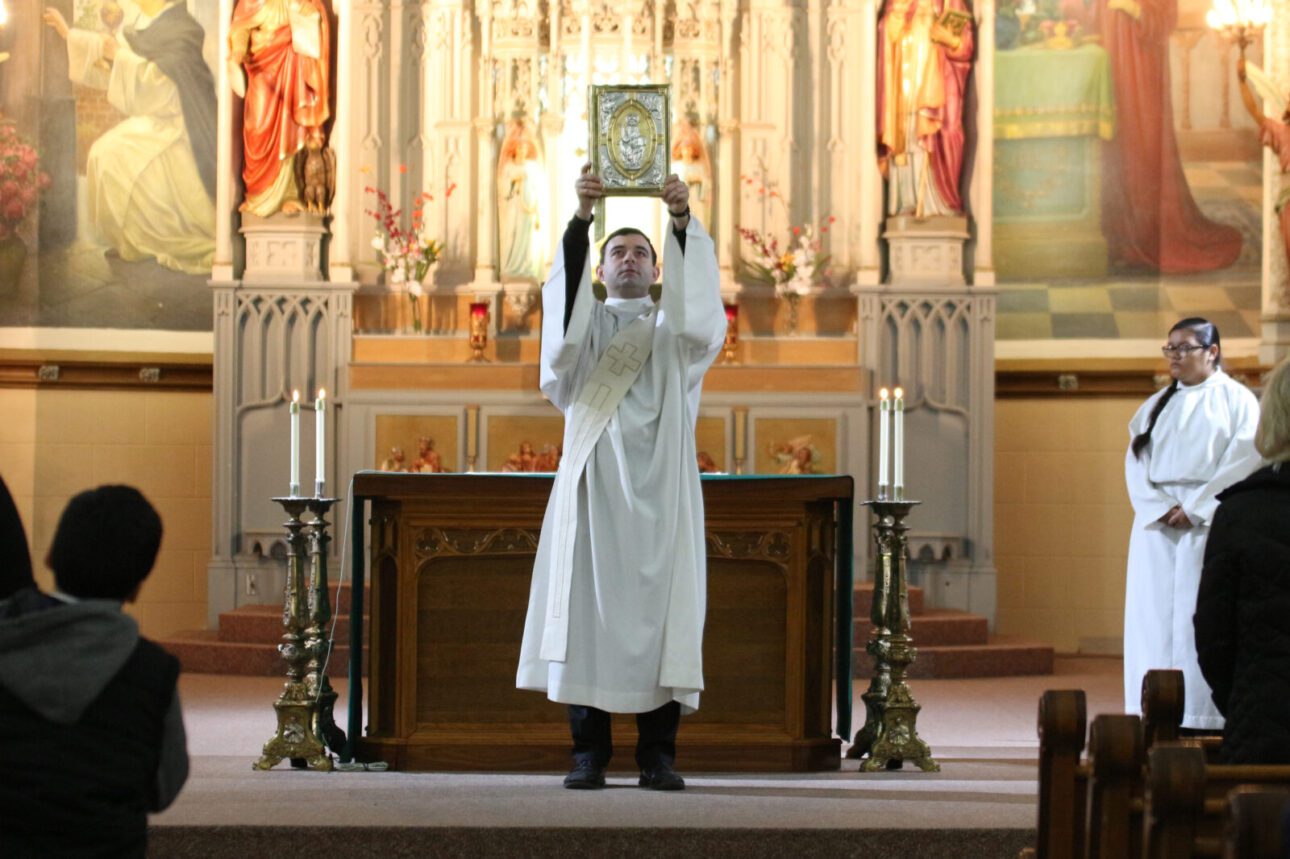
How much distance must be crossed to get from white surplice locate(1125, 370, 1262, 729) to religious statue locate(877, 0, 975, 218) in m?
4.80

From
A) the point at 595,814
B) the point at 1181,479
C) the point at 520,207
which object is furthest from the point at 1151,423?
the point at 520,207

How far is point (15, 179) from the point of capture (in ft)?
37.3

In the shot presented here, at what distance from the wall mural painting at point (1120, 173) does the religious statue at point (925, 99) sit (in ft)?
2.04

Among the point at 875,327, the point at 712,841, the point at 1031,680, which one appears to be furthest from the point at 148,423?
the point at 712,841

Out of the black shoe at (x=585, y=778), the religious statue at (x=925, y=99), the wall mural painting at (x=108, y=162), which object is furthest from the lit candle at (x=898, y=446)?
the wall mural painting at (x=108, y=162)

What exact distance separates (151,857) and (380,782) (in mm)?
970

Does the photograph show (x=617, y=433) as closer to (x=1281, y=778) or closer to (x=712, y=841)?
(x=712, y=841)

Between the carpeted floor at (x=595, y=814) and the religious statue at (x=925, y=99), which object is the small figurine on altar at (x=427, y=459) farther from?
the carpeted floor at (x=595, y=814)

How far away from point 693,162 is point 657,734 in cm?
676

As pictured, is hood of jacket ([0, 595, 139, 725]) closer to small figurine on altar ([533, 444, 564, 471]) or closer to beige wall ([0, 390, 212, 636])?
small figurine on altar ([533, 444, 564, 471])

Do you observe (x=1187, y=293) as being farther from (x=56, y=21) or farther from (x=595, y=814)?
(x=595, y=814)

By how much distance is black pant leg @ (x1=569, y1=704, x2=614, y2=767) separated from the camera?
5.31 metres

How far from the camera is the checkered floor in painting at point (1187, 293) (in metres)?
11.4

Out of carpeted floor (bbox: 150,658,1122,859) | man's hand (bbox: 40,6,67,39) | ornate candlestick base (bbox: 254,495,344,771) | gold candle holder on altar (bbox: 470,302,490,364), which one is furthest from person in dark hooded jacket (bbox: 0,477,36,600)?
man's hand (bbox: 40,6,67,39)
